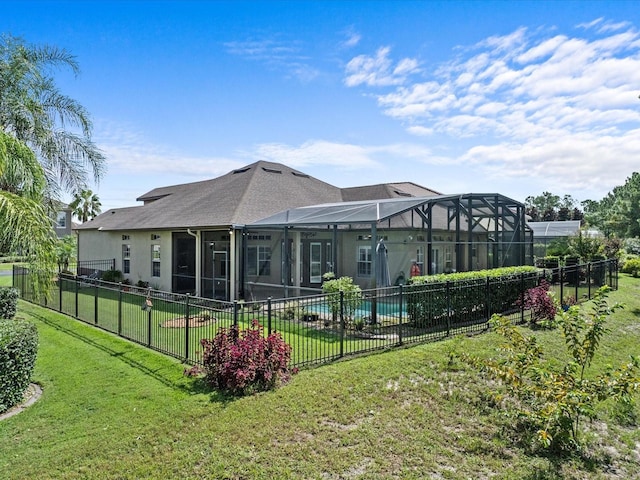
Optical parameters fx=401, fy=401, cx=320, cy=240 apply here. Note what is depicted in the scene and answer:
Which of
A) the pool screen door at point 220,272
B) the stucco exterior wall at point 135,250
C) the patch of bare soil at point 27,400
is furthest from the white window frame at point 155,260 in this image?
the patch of bare soil at point 27,400

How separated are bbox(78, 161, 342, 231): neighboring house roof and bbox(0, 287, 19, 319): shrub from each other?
633 centimetres

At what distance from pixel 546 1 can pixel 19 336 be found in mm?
12849

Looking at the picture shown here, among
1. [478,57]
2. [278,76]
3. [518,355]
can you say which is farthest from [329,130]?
[518,355]

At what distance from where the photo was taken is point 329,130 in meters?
18.3

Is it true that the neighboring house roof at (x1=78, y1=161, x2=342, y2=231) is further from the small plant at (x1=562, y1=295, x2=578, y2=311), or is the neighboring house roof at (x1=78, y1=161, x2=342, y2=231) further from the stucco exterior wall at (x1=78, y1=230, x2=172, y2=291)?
the small plant at (x1=562, y1=295, x2=578, y2=311)

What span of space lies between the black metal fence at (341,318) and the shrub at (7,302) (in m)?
1.39

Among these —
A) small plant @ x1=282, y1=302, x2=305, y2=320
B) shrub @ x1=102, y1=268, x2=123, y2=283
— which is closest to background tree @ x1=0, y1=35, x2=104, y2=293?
small plant @ x1=282, y1=302, x2=305, y2=320

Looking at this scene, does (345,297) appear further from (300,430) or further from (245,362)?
(300,430)

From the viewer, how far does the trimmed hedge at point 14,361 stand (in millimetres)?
5984

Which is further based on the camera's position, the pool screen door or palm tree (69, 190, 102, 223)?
palm tree (69, 190, 102, 223)

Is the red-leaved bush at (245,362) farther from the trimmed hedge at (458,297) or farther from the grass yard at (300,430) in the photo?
the trimmed hedge at (458,297)

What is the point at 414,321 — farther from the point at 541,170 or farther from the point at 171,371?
the point at 541,170

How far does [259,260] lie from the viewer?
17578 mm

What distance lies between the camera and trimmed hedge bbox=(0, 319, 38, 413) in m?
5.98
